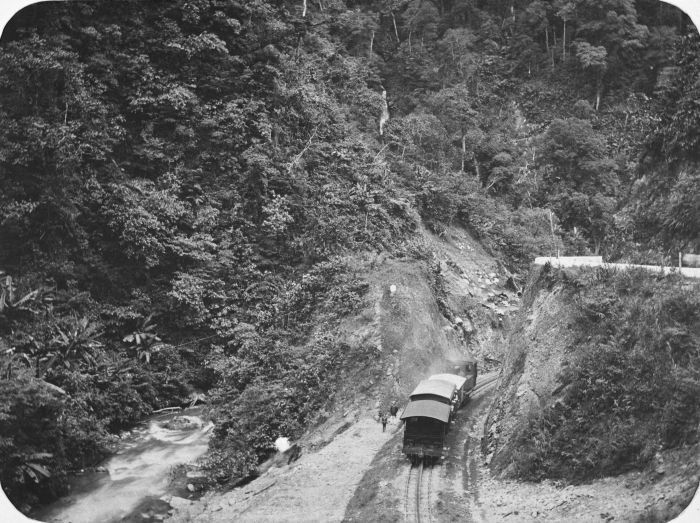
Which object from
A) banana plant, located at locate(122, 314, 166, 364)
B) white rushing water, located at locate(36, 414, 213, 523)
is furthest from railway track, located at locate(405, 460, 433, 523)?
banana plant, located at locate(122, 314, 166, 364)

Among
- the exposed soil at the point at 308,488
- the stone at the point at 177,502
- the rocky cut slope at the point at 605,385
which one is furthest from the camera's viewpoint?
the stone at the point at 177,502

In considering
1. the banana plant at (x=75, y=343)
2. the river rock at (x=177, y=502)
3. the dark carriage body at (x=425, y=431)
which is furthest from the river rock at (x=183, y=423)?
the dark carriage body at (x=425, y=431)

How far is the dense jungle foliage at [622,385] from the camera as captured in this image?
10.8m

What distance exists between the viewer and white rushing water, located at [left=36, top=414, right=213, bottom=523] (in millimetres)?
15641

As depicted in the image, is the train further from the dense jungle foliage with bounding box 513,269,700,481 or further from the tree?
the tree

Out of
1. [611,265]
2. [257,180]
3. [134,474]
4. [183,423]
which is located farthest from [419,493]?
[257,180]

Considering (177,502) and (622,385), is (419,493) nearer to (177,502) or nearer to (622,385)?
(622,385)

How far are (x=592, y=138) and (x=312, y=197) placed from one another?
12745 mm

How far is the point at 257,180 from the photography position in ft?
85.8

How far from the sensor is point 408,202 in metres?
29.2

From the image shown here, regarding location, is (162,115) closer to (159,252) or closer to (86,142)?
(86,142)

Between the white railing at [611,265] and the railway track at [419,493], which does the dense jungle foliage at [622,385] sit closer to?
the white railing at [611,265]

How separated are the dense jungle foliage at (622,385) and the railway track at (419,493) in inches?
77.0

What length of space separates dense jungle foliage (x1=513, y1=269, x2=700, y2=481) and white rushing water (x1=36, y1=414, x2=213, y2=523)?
34.7 feet
